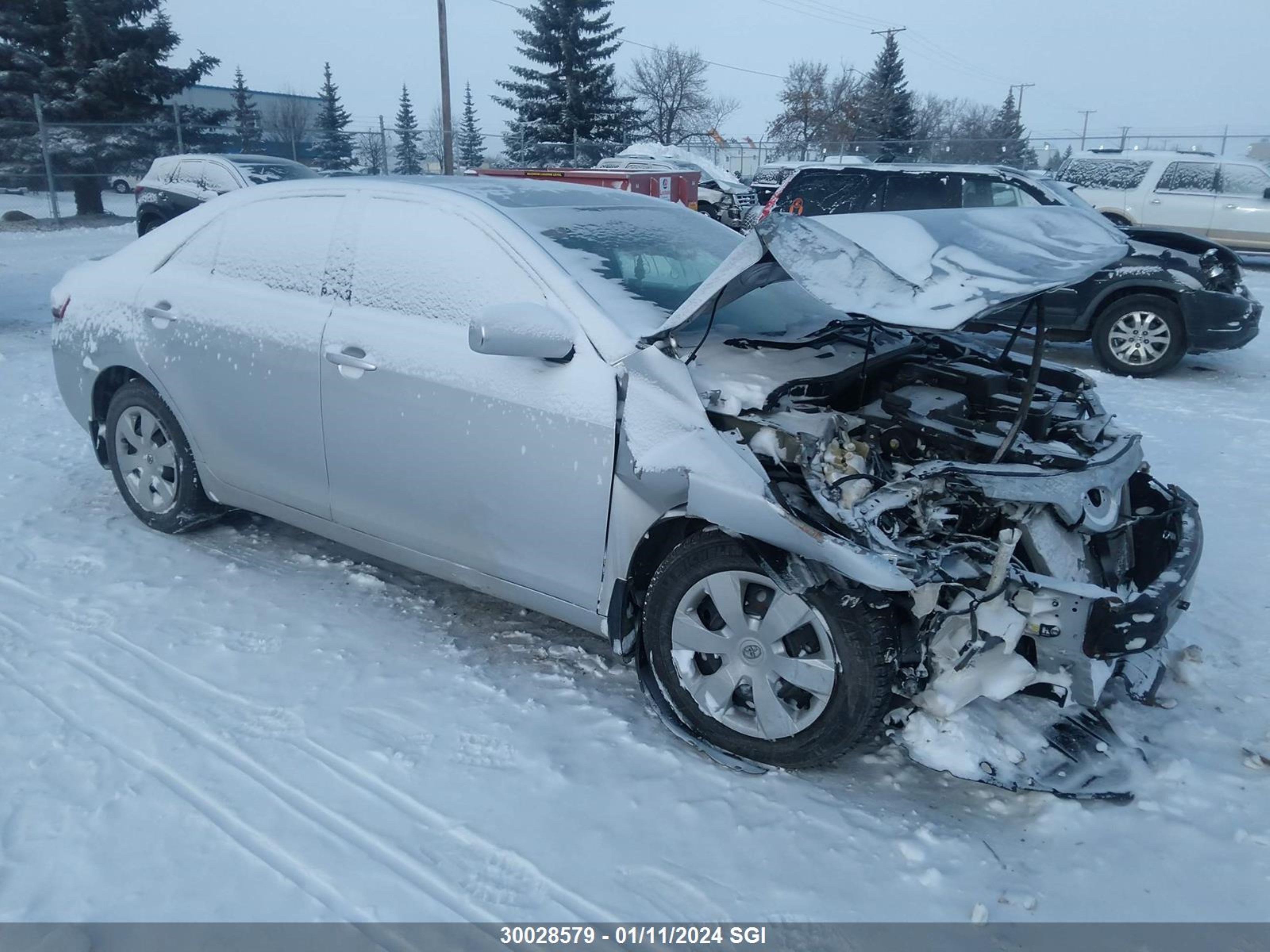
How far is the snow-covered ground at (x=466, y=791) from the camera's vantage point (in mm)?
2406

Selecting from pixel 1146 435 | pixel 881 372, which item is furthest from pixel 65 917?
pixel 1146 435

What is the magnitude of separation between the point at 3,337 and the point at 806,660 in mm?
9288

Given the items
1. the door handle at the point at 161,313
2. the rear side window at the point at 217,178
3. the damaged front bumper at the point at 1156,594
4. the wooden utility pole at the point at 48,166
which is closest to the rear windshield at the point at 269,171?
the rear side window at the point at 217,178

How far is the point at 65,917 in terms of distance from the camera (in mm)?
2283

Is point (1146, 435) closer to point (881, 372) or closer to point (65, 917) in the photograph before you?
point (881, 372)

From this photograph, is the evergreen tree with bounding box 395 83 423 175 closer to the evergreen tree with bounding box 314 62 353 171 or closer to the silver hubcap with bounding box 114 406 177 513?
the evergreen tree with bounding box 314 62 353 171

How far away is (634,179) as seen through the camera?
1220 cm

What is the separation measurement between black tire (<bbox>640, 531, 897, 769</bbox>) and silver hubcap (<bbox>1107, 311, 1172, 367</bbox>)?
6726mm

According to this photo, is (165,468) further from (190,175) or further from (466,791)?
(190,175)

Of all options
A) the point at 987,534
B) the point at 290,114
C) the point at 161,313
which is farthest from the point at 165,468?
the point at 290,114

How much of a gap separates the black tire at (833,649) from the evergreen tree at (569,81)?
34.1 m

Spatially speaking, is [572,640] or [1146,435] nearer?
[572,640]

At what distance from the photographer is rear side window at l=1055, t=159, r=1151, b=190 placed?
13.8 meters

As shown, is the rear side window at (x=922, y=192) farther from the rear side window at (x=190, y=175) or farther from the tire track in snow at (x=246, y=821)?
the rear side window at (x=190, y=175)
